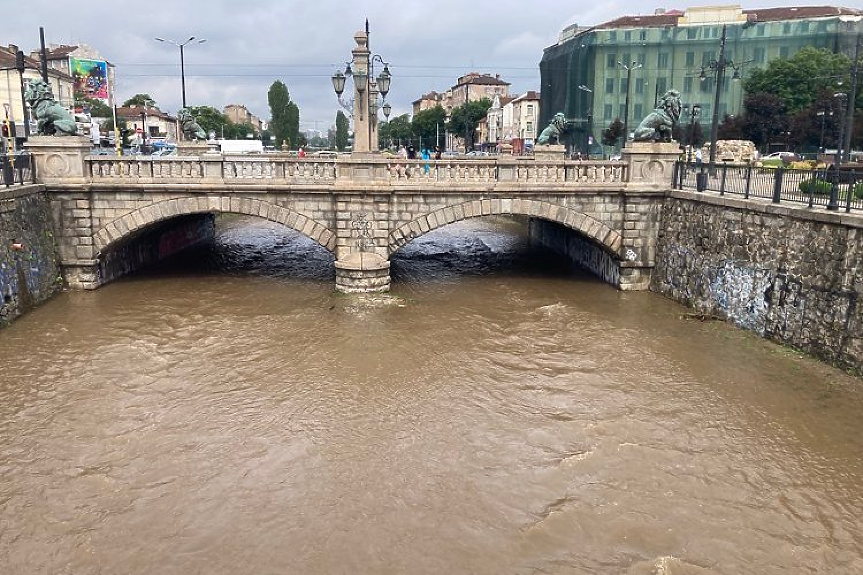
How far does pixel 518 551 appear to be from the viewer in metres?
8.73

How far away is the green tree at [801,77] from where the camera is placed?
53.7 metres

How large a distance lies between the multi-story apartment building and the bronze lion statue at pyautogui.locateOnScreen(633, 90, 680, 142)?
43893 mm

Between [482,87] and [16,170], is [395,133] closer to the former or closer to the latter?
[482,87]

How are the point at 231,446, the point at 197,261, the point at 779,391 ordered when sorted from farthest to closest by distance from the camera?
the point at 197,261 < the point at 779,391 < the point at 231,446

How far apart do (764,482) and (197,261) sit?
74.1ft

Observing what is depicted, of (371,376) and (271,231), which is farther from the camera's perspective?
(271,231)

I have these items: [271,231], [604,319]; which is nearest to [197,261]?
[271,231]

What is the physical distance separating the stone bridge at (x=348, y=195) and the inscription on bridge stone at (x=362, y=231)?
31 millimetres

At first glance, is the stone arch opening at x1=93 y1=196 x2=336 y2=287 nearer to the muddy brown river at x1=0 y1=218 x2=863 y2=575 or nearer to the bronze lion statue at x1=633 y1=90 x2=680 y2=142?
the muddy brown river at x1=0 y1=218 x2=863 y2=575

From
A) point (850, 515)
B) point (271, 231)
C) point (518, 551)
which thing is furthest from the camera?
point (271, 231)

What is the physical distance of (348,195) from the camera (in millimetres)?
20031

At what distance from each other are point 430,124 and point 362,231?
85653 mm

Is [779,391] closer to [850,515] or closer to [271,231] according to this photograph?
[850,515]

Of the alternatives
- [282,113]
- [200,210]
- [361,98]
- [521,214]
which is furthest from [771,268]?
[282,113]
